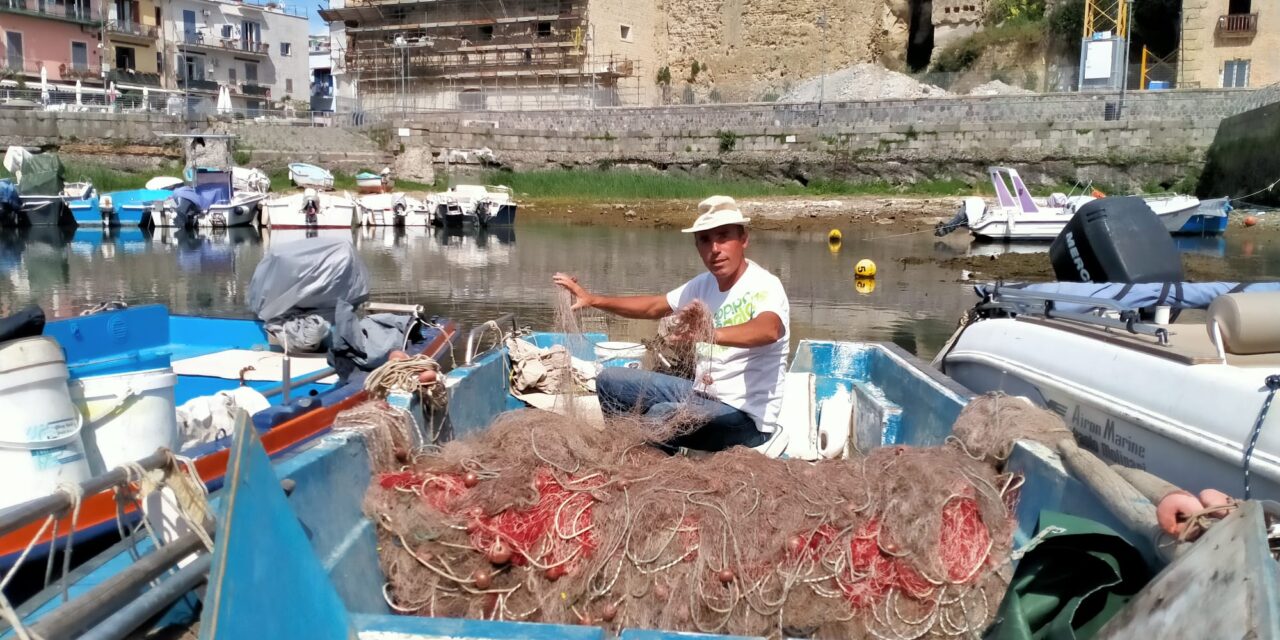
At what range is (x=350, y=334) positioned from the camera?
22.5ft

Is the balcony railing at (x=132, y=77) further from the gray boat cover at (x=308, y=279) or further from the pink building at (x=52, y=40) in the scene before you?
the gray boat cover at (x=308, y=279)

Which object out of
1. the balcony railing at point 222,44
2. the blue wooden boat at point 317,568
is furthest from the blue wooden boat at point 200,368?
the balcony railing at point 222,44

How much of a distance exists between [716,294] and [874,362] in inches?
103

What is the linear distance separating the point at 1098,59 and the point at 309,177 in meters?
30.5

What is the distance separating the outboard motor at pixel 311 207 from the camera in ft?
101

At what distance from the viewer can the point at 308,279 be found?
7176mm

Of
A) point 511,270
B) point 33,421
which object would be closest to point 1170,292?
point 33,421

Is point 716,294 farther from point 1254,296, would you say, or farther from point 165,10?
point 165,10

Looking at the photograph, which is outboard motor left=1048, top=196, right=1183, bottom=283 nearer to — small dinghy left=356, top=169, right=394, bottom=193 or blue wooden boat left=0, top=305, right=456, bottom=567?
blue wooden boat left=0, top=305, right=456, bottom=567

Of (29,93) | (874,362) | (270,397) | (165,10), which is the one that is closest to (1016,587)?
(874,362)

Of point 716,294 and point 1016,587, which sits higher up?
point 716,294

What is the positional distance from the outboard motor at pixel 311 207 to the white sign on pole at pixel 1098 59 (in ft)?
90.6

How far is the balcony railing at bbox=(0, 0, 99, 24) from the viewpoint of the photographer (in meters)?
52.0

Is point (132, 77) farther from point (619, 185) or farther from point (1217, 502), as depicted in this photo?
point (1217, 502)
